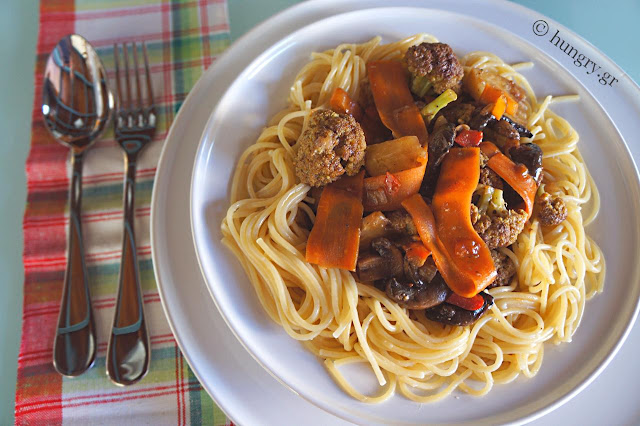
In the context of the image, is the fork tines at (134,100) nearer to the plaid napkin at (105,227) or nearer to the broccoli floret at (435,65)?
the plaid napkin at (105,227)

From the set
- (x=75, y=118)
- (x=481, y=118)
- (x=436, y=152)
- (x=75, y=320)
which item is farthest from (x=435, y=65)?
(x=75, y=320)

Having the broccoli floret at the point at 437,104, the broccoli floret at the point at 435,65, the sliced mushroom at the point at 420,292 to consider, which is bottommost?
the sliced mushroom at the point at 420,292

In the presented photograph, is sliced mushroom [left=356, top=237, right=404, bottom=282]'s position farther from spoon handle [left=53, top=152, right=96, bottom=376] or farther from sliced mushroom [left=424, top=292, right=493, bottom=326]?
spoon handle [left=53, top=152, right=96, bottom=376]

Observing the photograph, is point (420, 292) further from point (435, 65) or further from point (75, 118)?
point (75, 118)

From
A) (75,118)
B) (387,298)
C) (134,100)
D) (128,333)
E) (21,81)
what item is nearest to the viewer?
(387,298)

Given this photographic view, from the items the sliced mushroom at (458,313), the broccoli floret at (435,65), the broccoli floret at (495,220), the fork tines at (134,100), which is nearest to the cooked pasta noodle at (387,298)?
the sliced mushroom at (458,313)

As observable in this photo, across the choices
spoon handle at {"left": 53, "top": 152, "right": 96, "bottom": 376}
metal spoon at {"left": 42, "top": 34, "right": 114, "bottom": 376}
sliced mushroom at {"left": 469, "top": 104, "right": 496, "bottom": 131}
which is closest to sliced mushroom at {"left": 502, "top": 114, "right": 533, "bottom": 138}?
sliced mushroom at {"left": 469, "top": 104, "right": 496, "bottom": 131}

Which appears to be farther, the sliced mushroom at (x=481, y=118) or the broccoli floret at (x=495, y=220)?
the sliced mushroom at (x=481, y=118)

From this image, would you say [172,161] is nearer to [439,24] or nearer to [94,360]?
[94,360]
